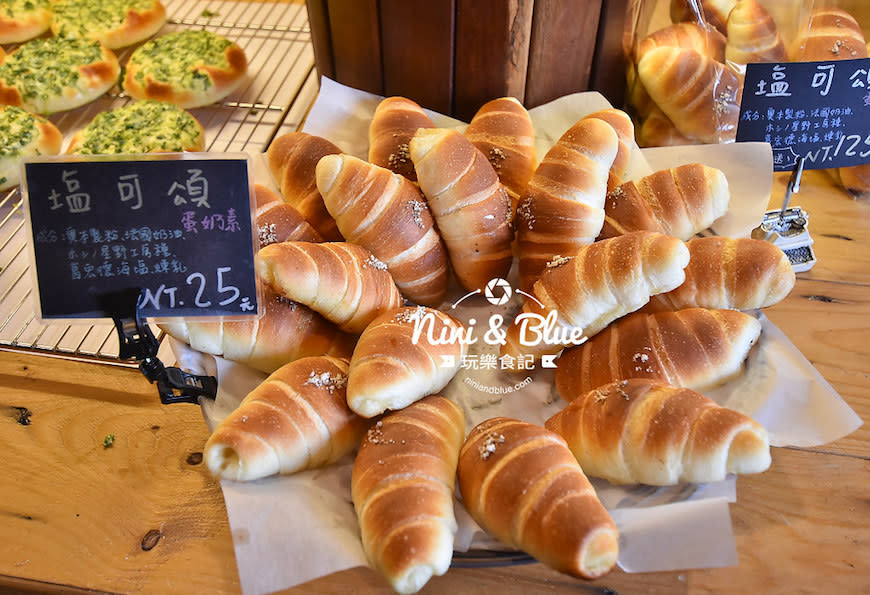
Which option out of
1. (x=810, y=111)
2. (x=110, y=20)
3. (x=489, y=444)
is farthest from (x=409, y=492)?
(x=110, y=20)

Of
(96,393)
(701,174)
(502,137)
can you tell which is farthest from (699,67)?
(96,393)

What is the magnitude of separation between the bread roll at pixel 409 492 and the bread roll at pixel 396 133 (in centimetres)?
64

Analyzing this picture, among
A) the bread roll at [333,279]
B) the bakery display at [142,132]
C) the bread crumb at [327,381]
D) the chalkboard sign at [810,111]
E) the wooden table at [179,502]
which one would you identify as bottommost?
the wooden table at [179,502]

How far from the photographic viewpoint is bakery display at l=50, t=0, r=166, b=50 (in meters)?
2.46

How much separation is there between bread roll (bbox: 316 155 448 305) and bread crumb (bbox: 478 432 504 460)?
0.47 metres

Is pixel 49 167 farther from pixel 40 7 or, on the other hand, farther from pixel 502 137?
pixel 40 7

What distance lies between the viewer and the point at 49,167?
41.5 inches

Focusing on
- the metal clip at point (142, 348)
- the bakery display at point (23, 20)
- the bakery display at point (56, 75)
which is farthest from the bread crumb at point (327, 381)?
the bakery display at point (23, 20)

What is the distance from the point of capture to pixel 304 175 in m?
1.58

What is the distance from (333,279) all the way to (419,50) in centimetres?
75

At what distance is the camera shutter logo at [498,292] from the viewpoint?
1515mm

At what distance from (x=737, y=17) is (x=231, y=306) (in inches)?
58.0

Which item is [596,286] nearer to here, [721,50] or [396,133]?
[396,133]

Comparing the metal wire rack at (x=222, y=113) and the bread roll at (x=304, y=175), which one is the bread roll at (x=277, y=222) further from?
the metal wire rack at (x=222, y=113)
